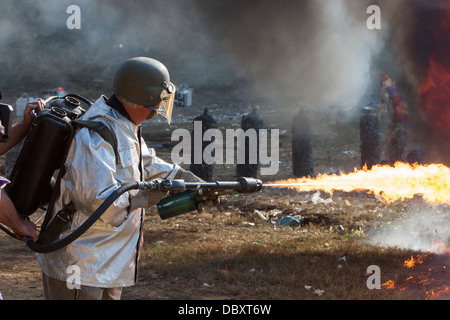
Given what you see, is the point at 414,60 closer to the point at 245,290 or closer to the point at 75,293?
the point at 245,290

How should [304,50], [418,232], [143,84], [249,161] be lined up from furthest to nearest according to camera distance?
[304,50] → [249,161] → [418,232] → [143,84]

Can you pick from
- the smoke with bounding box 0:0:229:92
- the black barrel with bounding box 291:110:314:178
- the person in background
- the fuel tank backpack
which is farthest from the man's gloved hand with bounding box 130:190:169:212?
the smoke with bounding box 0:0:229:92

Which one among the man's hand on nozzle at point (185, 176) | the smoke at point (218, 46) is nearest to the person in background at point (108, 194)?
the man's hand on nozzle at point (185, 176)

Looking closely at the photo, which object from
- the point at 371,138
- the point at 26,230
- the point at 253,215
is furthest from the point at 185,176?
the point at 371,138

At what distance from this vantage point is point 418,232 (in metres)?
7.62

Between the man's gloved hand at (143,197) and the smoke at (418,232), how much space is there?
4.55 metres

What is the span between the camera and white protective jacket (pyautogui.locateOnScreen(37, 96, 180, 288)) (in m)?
2.87

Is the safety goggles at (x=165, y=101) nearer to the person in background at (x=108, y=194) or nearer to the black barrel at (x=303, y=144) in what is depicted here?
the person in background at (x=108, y=194)

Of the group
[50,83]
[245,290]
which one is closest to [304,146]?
[245,290]

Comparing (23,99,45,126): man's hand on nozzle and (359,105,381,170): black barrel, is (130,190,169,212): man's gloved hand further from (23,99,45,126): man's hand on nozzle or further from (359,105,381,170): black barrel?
(359,105,381,170): black barrel

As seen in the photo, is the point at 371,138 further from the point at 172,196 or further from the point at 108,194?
the point at 108,194

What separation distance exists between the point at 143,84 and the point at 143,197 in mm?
748

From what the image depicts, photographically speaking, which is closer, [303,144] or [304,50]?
[303,144]
